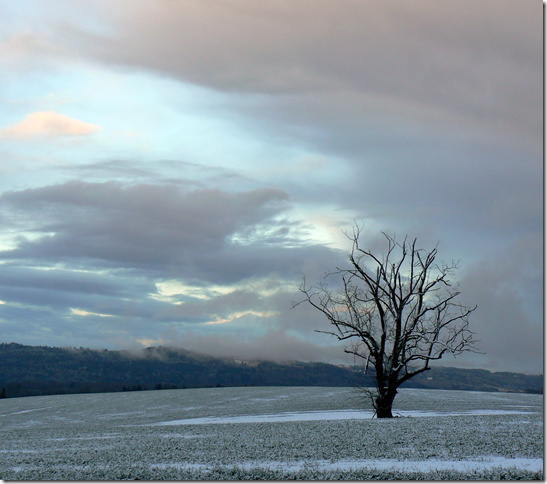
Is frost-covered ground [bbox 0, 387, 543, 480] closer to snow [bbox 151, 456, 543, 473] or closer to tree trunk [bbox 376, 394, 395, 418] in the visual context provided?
snow [bbox 151, 456, 543, 473]

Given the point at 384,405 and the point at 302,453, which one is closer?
the point at 302,453

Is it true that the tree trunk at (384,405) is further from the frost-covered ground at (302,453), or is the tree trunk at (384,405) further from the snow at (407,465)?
the snow at (407,465)

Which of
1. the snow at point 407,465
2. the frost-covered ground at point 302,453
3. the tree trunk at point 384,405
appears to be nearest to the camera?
the snow at point 407,465

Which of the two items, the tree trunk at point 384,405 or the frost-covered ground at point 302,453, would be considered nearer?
the frost-covered ground at point 302,453

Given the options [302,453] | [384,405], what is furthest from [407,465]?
[384,405]

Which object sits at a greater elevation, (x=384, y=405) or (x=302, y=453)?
(x=384, y=405)

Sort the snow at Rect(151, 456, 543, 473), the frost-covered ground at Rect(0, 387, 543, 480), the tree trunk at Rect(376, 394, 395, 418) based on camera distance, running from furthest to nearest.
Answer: the tree trunk at Rect(376, 394, 395, 418) < the frost-covered ground at Rect(0, 387, 543, 480) < the snow at Rect(151, 456, 543, 473)

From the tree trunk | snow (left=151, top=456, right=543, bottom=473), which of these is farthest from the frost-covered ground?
the tree trunk

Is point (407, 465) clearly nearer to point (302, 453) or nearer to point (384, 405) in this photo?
point (302, 453)

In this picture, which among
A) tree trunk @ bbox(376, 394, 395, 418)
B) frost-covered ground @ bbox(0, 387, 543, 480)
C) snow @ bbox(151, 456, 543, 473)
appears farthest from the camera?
tree trunk @ bbox(376, 394, 395, 418)

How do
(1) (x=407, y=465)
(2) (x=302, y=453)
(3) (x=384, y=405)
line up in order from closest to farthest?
(1) (x=407, y=465) → (2) (x=302, y=453) → (3) (x=384, y=405)

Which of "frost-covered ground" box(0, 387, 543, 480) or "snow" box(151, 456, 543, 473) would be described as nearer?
"snow" box(151, 456, 543, 473)

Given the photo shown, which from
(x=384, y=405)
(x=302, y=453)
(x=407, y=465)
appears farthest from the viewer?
(x=384, y=405)

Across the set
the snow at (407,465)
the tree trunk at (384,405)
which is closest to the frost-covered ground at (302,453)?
the snow at (407,465)
